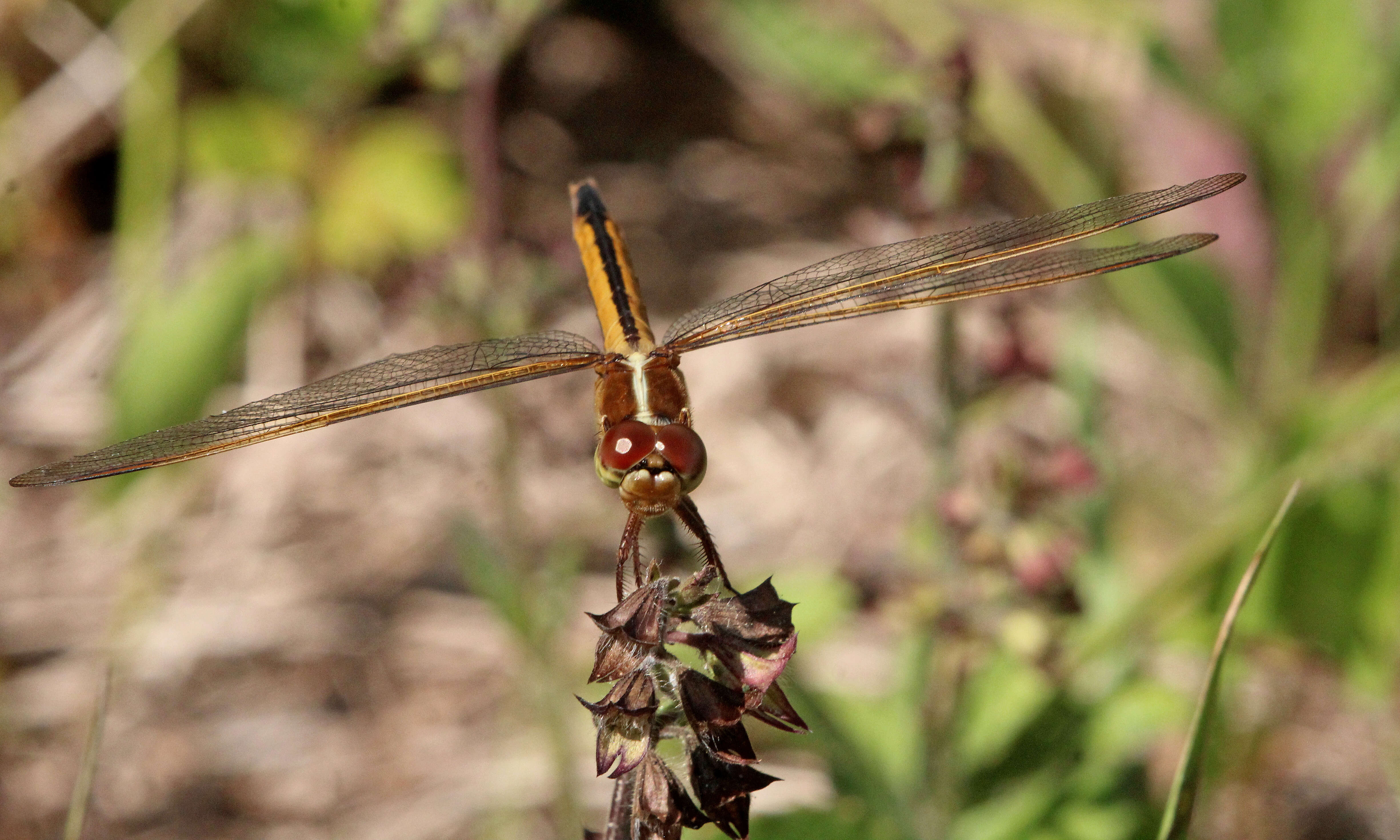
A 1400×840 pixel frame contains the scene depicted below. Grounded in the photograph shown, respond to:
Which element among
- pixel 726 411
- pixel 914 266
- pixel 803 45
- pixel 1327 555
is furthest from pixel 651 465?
pixel 803 45

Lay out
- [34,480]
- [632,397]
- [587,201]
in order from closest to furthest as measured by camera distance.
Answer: [34,480] < [632,397] < [587,201]

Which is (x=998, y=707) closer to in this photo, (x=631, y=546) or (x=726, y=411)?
(x=631, y=546)

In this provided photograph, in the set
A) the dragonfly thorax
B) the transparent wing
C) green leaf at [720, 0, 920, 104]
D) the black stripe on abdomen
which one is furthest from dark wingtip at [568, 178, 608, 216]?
green leaf at [720, 0, 920, 104]

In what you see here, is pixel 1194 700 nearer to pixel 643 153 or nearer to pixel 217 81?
pixel 643 153

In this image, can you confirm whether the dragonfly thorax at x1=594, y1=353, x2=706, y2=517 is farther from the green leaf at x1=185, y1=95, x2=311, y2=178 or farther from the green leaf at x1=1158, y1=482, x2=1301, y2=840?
the green leaf at x1=185, y1=95, x2=311, y2=178

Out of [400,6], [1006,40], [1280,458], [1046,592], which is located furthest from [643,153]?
[1046,592]

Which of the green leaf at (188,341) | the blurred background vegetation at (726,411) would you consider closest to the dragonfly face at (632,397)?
the blurred background vegetation at (726,411)
